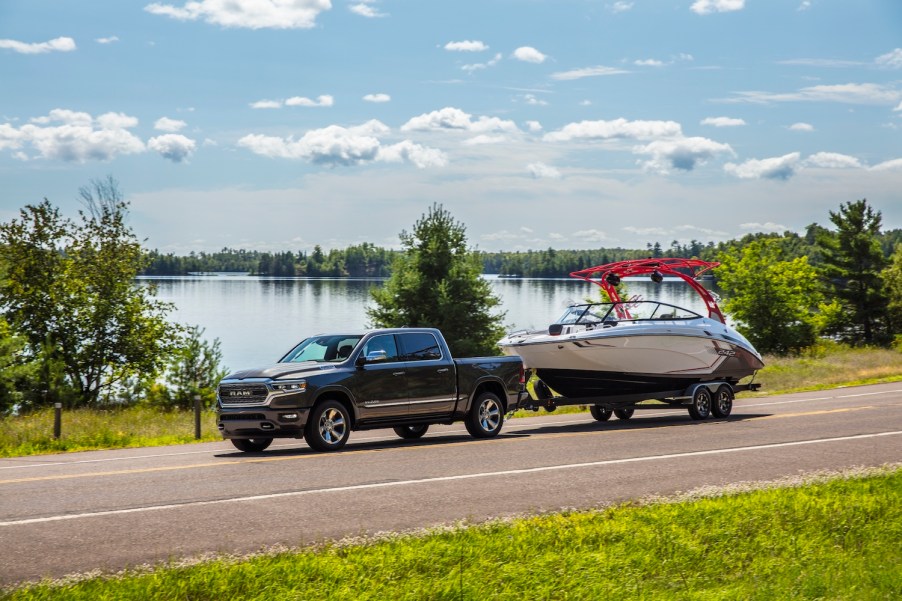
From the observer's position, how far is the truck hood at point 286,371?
50.0 feet

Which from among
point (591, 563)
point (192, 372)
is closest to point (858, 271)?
point (192, 372)

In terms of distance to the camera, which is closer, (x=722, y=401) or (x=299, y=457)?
(x=299, y=457)

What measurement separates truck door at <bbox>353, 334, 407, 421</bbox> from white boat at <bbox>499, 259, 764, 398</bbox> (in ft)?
13.4

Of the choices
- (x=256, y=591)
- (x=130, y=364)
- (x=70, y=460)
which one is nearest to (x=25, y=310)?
(x=130, y=364)

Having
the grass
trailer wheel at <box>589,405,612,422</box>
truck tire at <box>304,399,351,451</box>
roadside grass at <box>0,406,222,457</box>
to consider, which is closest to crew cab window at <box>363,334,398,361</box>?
truck tire at <box>304,399,351,451</box>

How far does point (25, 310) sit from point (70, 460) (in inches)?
1307

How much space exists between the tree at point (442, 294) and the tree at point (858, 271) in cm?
3441

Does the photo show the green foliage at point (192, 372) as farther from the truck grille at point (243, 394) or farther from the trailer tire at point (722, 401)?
the truck grille at point (243, 394)

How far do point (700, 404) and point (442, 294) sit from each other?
1137 inches

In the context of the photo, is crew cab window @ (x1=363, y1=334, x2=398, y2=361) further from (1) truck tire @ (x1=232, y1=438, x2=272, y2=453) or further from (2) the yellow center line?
(1) truck tire @ (x1=232, y1=438, x2=272, y2=453)

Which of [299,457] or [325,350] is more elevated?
[325,350]

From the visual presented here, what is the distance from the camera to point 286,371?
50.5 ft

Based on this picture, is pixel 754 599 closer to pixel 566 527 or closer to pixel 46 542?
pixel 566 527

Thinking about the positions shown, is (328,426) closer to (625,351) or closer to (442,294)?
(625,351)
